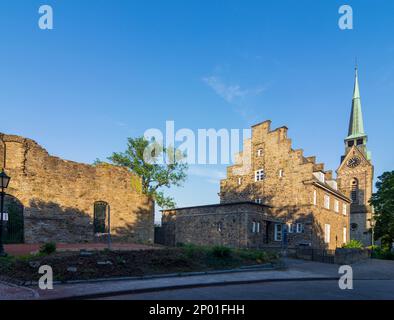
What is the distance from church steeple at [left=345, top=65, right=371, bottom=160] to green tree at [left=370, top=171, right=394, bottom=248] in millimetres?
30935

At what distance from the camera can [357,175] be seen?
212 ft

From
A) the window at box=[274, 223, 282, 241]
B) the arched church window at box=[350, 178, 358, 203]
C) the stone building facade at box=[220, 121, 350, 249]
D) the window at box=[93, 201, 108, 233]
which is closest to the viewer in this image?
the window at box=[93, 201, 108, 233]

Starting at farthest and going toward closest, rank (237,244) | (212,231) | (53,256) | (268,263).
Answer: (212,231)
(237,244)
(268,263)
(53,256)

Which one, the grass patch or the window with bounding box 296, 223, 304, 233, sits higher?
the grass patch

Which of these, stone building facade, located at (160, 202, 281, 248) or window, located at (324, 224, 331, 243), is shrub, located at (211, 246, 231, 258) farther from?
window, located at (324, 224, 331, 243)

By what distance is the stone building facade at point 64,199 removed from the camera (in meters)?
21.4

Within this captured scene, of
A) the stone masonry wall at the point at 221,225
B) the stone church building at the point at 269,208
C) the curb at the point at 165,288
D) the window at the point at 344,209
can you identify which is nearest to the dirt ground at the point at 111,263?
the curb at the point at 165,288

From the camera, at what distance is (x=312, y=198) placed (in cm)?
3081

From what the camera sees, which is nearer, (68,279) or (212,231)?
Answer: (68,279)

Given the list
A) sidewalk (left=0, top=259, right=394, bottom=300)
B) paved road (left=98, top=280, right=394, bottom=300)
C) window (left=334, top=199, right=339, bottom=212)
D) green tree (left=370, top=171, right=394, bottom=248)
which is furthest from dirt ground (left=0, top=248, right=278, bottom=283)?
green tree (left=370, top=171, right=394, bottom=248)

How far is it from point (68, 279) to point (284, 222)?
25.1 meters

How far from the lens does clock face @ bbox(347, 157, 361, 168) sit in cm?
6522
